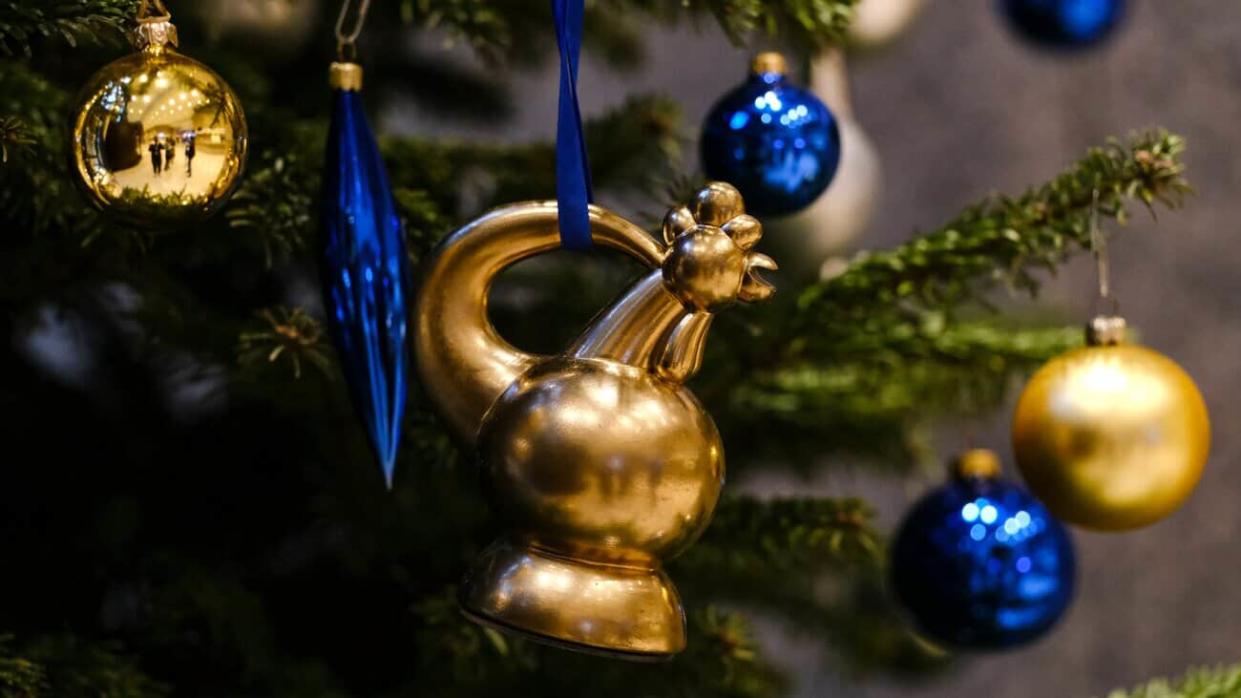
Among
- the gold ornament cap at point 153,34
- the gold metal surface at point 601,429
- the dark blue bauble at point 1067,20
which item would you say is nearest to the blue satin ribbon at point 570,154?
the gold metal surface at point 601,429

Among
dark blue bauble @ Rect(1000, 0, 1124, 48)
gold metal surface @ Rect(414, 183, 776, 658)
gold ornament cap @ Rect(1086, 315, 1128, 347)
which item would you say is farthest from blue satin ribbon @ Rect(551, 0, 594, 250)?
dark blue bauble @ Rect(1000, 0, 1124, 48)

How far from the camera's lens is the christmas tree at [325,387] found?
17.7 inches

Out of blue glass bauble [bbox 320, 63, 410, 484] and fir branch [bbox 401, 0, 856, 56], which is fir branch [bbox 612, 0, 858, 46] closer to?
fir branch [bbox 401, 0, 856, 56]

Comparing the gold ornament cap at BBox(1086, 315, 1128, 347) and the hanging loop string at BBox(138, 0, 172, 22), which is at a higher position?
the hanging loop string at BBox(138, 0, 172, 22)

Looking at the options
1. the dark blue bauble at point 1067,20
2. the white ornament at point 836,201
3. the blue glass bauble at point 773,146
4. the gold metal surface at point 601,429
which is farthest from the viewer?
the dark blue bauble at point 1067,20

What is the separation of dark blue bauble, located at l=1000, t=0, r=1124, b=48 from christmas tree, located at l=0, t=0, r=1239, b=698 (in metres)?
0.27

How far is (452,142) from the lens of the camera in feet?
1.99

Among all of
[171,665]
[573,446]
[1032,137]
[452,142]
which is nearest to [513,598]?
[573,446]

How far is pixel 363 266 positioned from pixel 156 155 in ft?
0.24

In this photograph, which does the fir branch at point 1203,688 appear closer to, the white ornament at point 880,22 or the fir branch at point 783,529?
the fir branch at point 783,529

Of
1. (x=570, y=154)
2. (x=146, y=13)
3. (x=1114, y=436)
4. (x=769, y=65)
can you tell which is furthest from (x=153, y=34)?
(x=1114, y=436)

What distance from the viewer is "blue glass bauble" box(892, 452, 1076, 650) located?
0.56m

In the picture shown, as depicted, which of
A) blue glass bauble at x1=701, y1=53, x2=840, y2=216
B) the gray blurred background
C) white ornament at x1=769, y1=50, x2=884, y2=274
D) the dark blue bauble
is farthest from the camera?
the gray blurred background

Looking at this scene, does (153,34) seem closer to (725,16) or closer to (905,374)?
(725,16)
